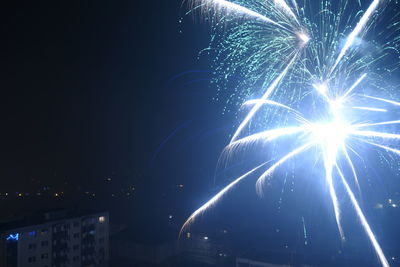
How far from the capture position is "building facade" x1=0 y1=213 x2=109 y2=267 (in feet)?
66.2

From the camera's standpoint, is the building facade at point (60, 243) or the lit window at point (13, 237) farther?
the building facade at point (60, 243)

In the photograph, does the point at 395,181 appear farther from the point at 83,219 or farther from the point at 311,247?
the point at 83,219

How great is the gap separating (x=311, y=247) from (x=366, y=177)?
10699mm

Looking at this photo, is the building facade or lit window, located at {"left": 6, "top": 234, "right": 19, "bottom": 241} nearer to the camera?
lit window, located at {"left": 6, "top": 234, "right": 19, "bottom": 241}

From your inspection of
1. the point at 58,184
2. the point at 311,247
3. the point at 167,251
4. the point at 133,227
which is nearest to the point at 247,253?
the point at 311,247

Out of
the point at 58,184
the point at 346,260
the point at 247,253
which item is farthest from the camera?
the point at 58,184

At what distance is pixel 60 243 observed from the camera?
2247 centimetres

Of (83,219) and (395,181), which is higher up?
(395,181)

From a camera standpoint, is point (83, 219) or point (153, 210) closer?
point (83, 219)

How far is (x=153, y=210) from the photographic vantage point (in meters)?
33.8

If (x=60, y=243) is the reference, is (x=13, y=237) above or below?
above

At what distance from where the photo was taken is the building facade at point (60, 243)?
20188 millimetres

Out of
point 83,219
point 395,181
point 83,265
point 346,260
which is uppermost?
point 395,181

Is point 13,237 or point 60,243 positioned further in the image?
point 60,243
